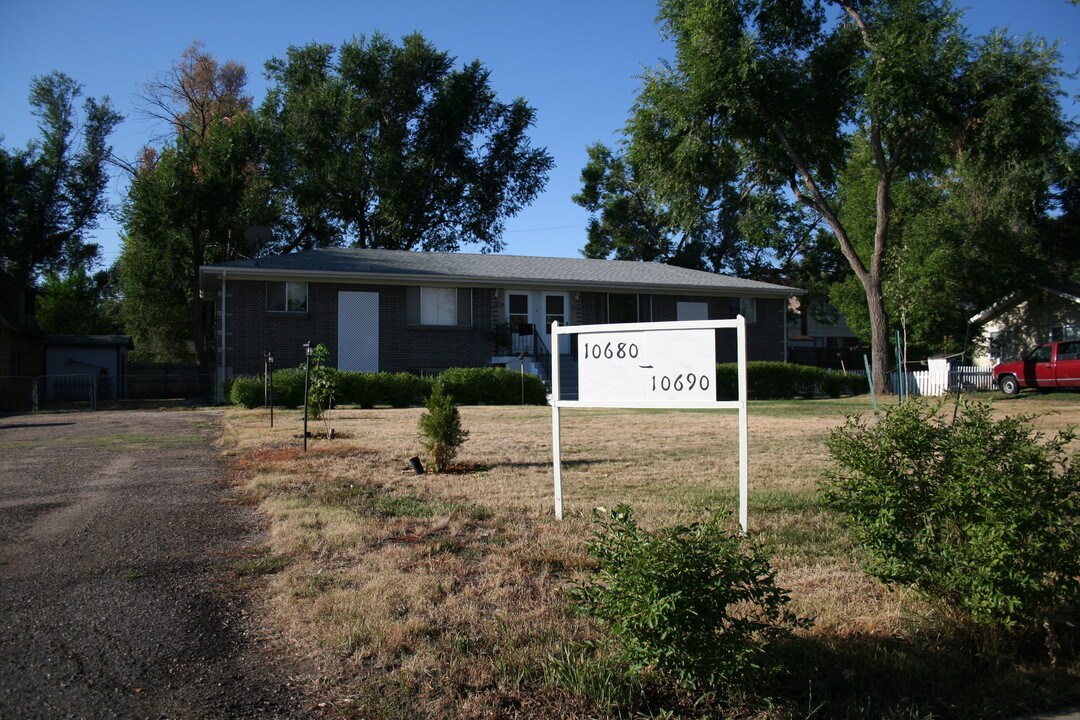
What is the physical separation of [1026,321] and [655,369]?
30.3m

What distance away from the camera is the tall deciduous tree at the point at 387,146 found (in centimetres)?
3784

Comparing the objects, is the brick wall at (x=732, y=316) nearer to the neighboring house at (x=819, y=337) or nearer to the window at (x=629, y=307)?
the window at (x=629, y=307)

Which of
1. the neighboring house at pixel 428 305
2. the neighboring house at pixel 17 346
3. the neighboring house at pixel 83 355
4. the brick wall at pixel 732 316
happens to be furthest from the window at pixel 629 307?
the neighboring house at pixel 83 355

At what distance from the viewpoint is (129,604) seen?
4324mm

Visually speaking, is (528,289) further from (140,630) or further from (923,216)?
(140,630)

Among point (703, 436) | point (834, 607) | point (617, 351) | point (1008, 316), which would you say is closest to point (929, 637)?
point (834, 607)

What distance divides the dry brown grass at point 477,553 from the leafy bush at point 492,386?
9.66m

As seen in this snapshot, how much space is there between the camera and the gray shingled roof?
942 inches

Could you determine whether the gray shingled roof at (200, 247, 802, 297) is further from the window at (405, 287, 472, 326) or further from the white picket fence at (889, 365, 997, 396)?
the white picket fence at (889, 365, 997, 396)

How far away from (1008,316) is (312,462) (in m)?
30.1

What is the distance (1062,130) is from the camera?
27953 millimetres

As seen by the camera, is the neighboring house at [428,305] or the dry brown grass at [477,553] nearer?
the dry brown grass at [477,553]

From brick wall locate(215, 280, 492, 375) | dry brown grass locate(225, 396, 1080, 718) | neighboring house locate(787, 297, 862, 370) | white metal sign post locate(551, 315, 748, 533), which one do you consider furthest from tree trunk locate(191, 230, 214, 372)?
white metal sign post locate(551, 315, 748, 533)

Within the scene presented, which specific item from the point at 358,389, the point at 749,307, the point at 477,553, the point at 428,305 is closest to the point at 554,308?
the point at 428,305
